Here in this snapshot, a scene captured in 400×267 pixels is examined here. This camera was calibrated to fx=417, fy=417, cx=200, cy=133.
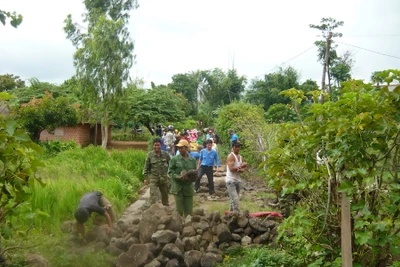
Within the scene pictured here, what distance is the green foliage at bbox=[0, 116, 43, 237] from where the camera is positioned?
3.07m

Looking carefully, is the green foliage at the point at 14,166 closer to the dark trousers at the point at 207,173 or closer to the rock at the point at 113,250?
the rock at the point at 113,250

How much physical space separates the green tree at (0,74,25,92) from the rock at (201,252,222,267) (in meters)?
34.1

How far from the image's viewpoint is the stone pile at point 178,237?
6.52m

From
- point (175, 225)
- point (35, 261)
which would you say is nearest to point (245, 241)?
point (175, 225)

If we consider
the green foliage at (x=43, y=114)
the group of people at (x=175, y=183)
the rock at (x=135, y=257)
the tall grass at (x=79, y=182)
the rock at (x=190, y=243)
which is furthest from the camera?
the green foliage at (x=43, y=114)

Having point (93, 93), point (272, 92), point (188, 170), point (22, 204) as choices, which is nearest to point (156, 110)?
point (93, 93)

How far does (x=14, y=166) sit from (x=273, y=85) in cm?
3542

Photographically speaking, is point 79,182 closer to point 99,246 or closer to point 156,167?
point 156,167

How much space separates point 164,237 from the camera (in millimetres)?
6793

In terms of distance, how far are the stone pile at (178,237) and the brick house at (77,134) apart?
65.1 feet

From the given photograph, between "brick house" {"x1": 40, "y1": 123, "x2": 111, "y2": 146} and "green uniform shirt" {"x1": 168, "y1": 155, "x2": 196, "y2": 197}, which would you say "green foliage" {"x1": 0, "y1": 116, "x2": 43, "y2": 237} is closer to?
"green uniform shirt" {"x1": 168, "y1": 155, "x2": 196, "y2": 197}

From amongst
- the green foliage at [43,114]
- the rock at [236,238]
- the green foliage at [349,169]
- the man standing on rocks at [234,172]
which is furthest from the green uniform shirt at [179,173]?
the green foliage at [43,114]

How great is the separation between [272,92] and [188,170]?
2943cm

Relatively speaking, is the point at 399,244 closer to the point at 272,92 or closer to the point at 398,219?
the point at 398,219
